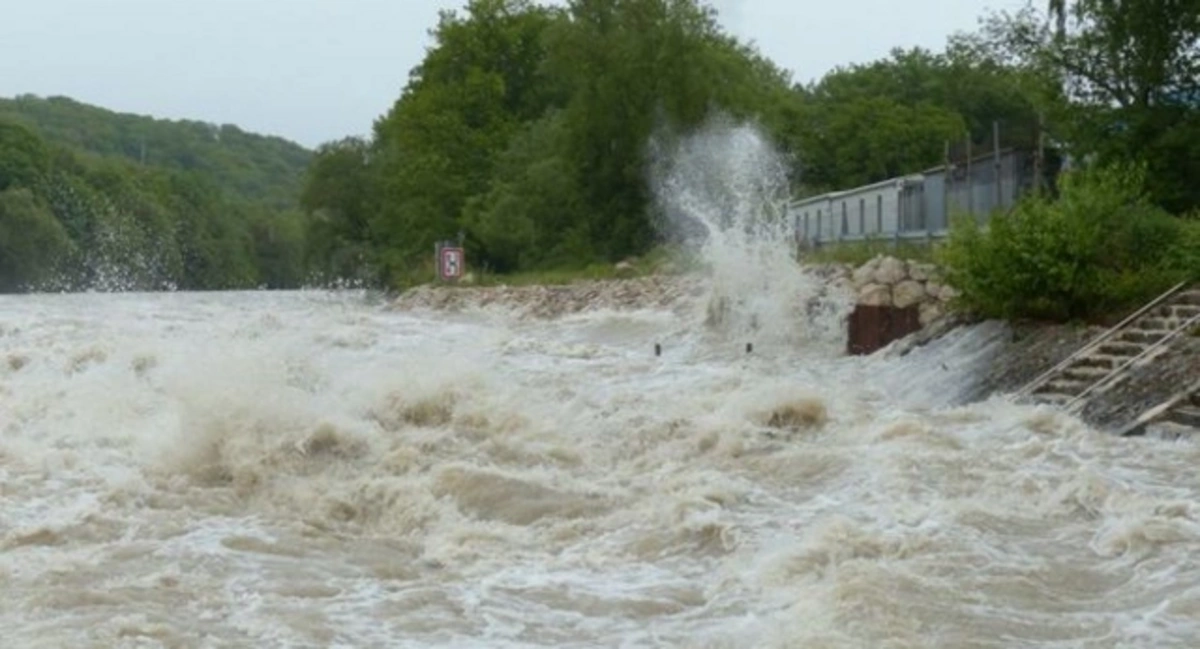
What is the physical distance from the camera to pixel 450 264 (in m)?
57.2

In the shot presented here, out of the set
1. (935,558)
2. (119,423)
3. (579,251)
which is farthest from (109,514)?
(579,251)

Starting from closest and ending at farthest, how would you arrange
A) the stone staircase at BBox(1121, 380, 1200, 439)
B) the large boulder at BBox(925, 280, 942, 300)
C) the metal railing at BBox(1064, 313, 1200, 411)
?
the stone staircase at BBox(1121, 380, 1200, 439) → the metal railing at BBox(1064, 313, 1200, 411) → the large boulder at BBox(925, 280, 942, 300)

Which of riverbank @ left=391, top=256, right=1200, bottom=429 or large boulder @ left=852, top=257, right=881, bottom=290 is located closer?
riverbank @ left=391, top=256, right=1200, bottom=429

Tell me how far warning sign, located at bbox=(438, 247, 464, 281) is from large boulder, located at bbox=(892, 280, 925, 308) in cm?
3405

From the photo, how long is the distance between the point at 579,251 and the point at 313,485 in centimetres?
4434

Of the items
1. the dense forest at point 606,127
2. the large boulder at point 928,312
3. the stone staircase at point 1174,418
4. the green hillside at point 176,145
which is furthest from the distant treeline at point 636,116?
the green hillside at point 176,145

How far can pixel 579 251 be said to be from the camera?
5688cm

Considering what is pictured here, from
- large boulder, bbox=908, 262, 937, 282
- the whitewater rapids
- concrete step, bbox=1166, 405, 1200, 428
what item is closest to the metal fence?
large boulder, bbox=908, 262, 937, 282

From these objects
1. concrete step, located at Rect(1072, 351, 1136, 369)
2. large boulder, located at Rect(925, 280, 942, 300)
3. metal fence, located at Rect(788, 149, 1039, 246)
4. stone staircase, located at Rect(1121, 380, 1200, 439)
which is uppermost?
metal fence, located at Rect(788, 149, 1039, 246)

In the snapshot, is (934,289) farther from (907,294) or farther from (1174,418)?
(1174,418)

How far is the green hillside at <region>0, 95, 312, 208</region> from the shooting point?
6353 inches

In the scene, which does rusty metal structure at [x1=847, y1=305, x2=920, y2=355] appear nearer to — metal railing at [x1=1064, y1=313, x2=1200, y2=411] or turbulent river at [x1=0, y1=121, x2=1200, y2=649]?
turbulent river at [x1=0, y1=121, x2=1200, y2=649]

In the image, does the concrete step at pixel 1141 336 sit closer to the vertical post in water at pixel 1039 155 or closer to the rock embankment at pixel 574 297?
the vertical post in water at pixel 1039 155

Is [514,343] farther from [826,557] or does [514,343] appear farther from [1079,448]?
[826,557]
